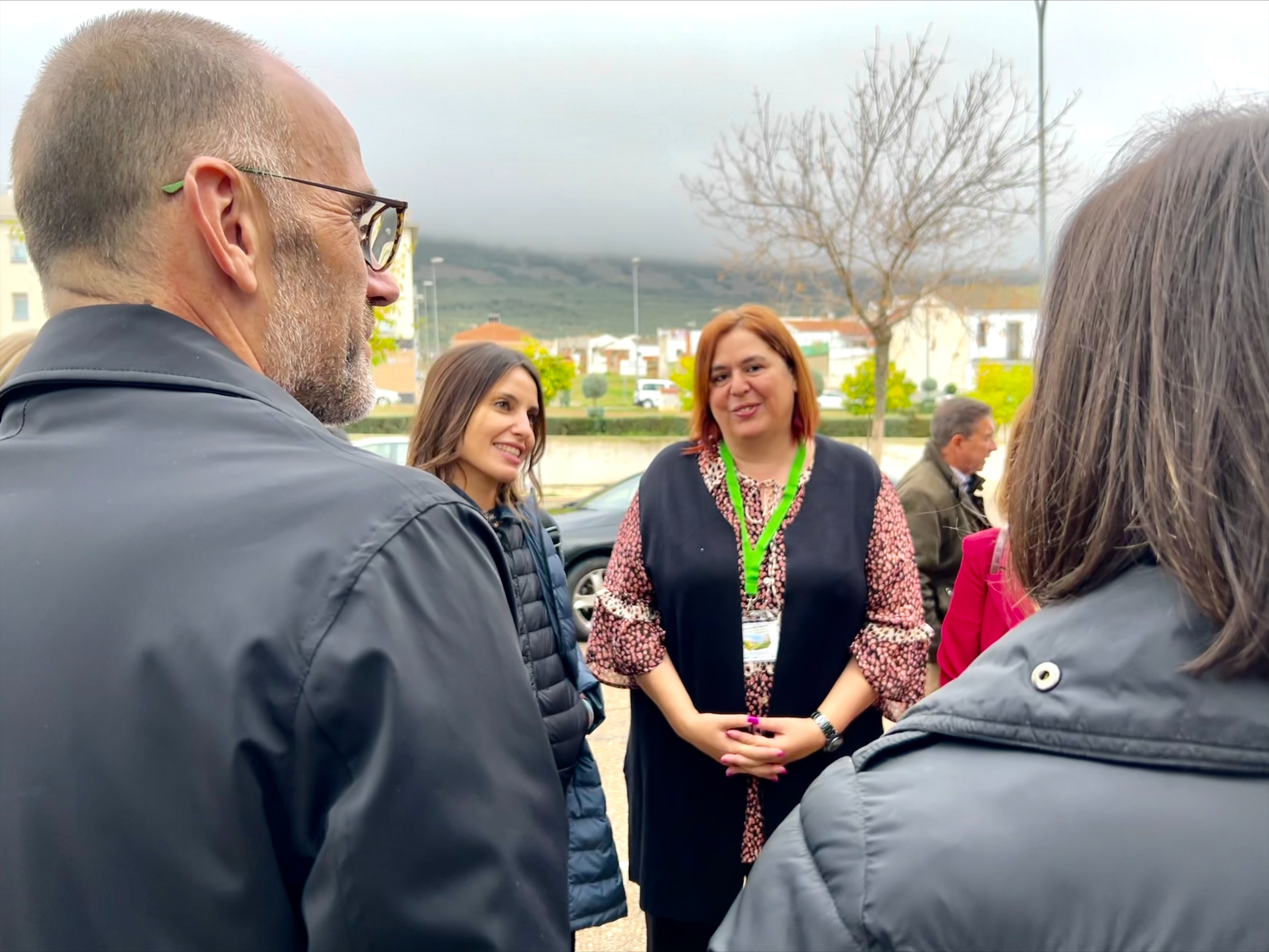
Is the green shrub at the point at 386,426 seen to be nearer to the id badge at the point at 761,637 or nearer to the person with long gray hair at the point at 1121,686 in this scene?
the id badge at the point at 761,637

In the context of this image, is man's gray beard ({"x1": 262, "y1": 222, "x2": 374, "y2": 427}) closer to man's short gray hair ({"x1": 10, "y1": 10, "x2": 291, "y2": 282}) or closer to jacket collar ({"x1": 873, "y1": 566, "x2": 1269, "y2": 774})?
man's short gray hair ({"x1": 10, "y1": 10, "x2": 291, "y2": 282})

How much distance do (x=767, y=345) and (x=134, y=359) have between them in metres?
2.08

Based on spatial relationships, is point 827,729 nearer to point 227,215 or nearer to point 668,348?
point 227,215

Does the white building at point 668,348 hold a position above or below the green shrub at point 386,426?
above

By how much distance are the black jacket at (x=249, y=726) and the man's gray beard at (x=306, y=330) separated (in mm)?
324

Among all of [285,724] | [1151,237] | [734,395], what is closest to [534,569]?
[734,395]

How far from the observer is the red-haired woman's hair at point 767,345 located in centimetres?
300

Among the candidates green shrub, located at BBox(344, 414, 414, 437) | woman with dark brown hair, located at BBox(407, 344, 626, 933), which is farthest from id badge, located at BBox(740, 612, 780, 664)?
green shrub, located at BBox(344, 414, 414, 437)

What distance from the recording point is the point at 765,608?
107 inches

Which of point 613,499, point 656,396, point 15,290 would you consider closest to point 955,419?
point 613,499

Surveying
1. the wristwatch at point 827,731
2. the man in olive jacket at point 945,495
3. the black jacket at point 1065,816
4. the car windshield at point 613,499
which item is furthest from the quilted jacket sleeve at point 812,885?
the car windshield at point 613,499

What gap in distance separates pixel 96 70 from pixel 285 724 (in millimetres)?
888

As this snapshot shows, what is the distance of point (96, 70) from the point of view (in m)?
1.30

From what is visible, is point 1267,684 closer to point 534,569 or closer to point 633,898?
point 534,569
